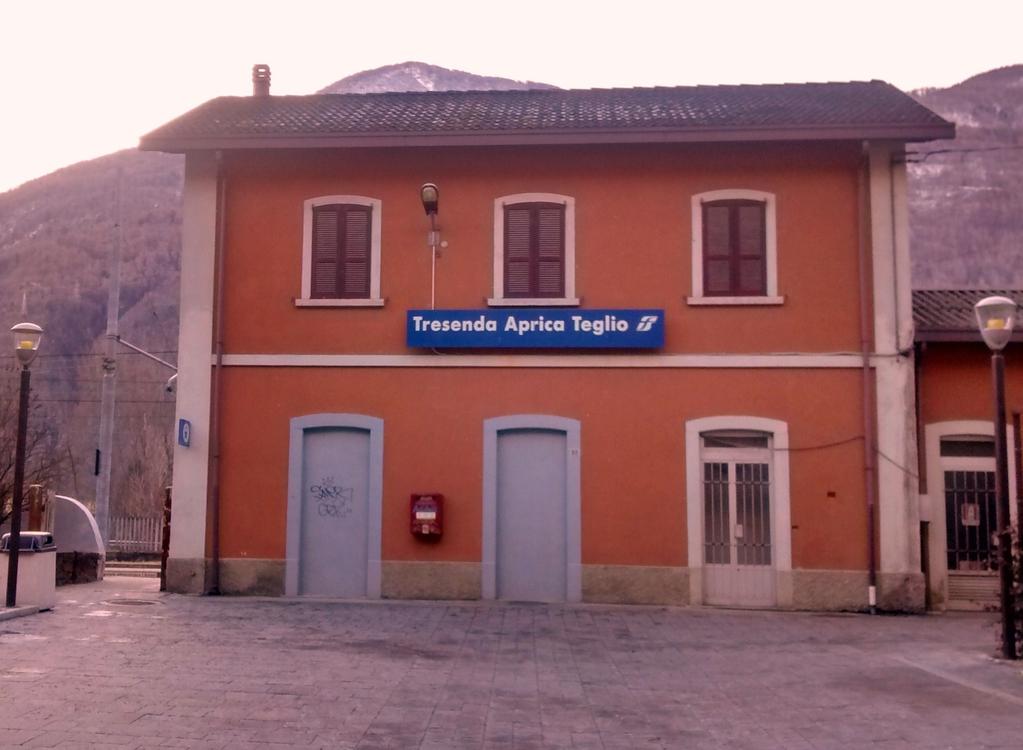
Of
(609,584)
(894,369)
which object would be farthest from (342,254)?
(894,369)

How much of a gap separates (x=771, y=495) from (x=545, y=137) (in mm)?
5977

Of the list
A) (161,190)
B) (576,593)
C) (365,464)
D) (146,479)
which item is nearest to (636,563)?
(576,593)

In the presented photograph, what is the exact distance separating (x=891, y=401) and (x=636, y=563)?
4206 mm

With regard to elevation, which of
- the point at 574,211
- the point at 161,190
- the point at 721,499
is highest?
the point at 161,190

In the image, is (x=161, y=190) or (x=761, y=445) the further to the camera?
(x=161, y=190)

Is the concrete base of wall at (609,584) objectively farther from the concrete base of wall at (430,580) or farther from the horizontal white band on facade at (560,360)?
the horizontal white band on facade at (560,360)

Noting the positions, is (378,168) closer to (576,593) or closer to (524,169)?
(524,169)

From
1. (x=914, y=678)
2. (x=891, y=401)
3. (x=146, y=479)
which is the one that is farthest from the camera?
(x=146, y=479)

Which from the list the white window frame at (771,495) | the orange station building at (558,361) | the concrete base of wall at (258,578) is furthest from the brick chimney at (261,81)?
the white window frame at (771,495)

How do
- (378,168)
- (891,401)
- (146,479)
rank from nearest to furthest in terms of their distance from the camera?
(891,401)
(378,168)
(146,479)

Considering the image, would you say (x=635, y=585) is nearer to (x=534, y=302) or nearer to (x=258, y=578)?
(x=534, y=302)

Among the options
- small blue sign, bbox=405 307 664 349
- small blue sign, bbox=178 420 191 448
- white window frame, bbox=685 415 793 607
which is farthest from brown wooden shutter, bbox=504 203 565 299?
small blue sign, bbox=178 420 191 448

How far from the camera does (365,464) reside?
48.4 feet

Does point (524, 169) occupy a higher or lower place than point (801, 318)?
higher
